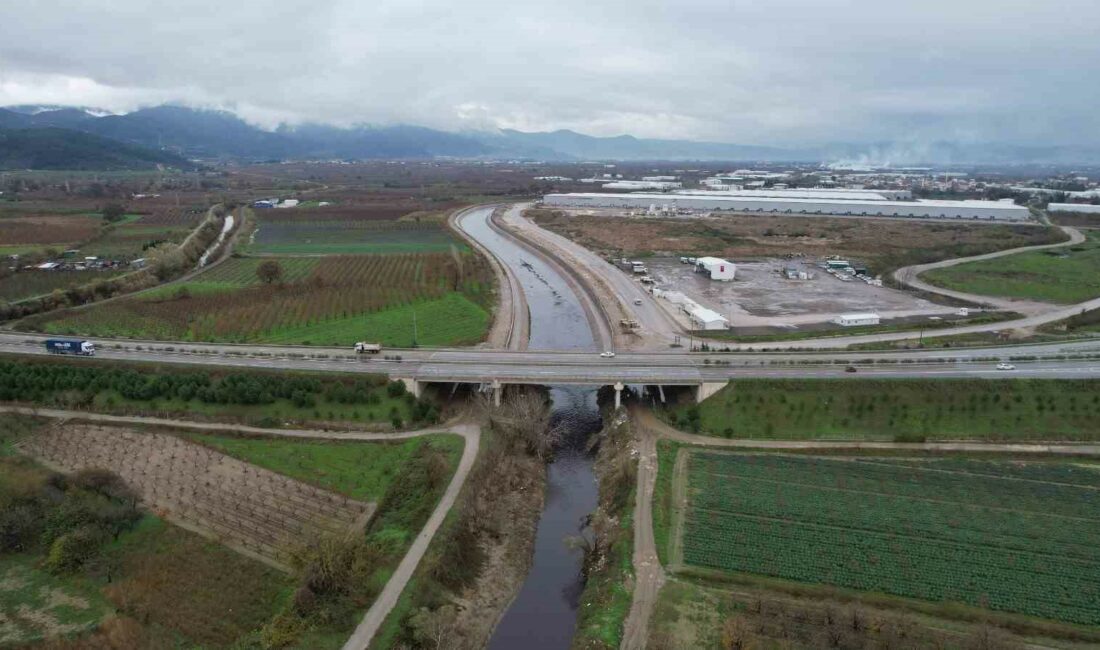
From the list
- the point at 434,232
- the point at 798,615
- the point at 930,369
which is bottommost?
the point at 798,615

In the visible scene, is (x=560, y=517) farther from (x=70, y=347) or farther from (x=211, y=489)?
(x=70, y=347)

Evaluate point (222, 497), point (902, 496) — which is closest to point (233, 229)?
point (222, 497)

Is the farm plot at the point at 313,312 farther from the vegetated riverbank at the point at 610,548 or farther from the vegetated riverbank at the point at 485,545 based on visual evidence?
the vegetated riverbank at the point at 610,548

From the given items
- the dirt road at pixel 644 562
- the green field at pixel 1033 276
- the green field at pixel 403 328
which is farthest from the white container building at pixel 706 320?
the green field at pixel 1033 276

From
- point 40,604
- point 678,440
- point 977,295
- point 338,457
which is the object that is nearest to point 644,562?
point 678,440

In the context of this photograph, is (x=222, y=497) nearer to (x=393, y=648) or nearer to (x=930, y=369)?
(x=393, y=648)

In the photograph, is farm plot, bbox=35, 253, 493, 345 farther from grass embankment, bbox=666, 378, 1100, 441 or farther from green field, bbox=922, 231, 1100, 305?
green field, bbox=922, 231, 1100, 305
